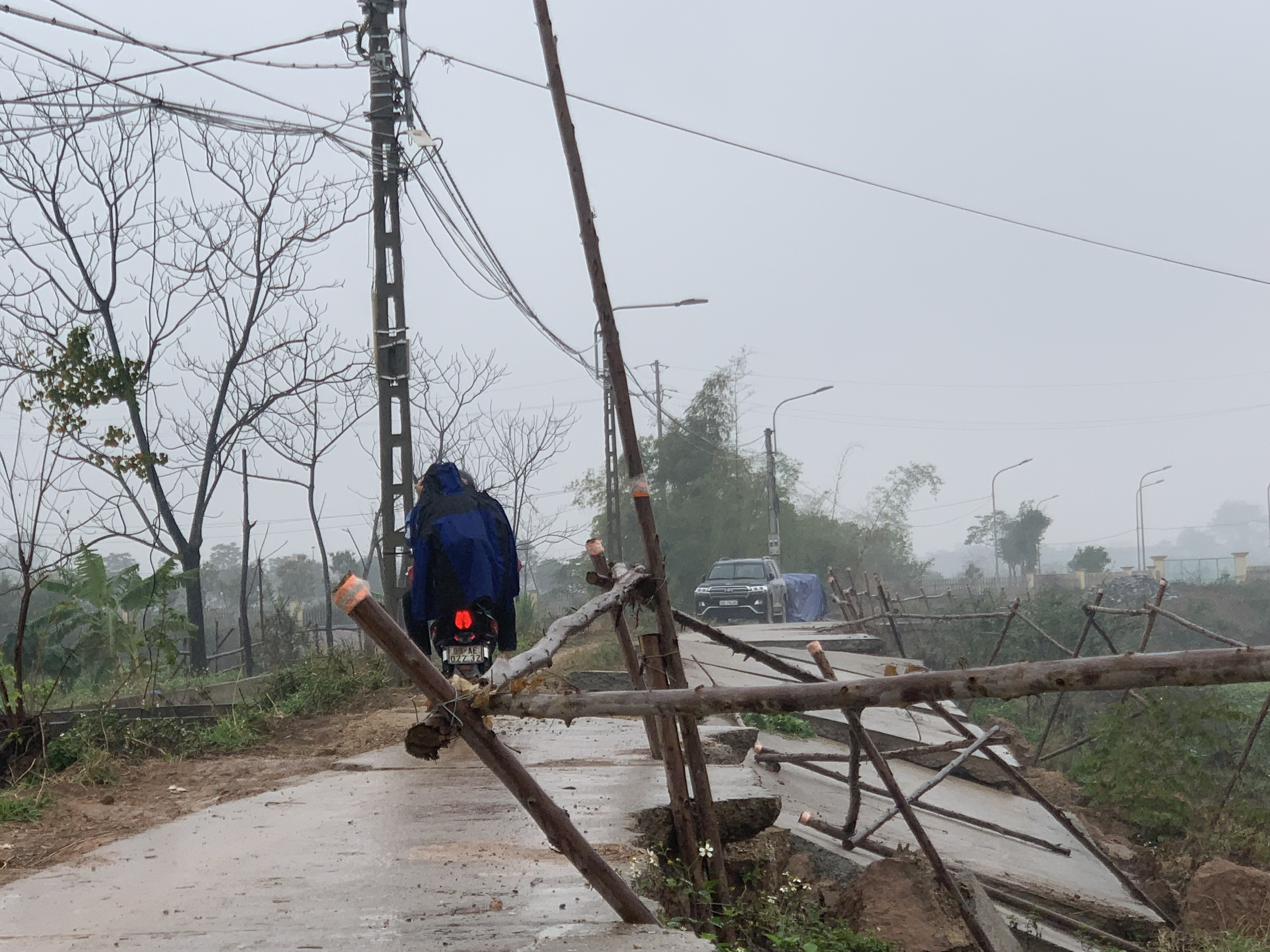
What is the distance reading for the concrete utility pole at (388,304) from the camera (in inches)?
438

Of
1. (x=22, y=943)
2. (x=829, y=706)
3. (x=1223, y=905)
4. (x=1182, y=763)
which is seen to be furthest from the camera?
(x=1182, y=763)

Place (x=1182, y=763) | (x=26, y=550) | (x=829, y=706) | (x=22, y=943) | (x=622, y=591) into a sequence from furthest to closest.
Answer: (x=1182, y=763)
(x=26, y=550)
(x=622, y=591)
(x=22, y=943)
(x=829, y=706)

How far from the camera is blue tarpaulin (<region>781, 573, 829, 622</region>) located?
31.4 metres

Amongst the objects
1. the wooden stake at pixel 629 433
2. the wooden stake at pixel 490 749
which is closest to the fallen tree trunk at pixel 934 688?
the wooden stake at pixel 490 749

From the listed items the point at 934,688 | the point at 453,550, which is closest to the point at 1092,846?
the point at 453,550

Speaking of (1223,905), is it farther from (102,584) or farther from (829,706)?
(102,584)

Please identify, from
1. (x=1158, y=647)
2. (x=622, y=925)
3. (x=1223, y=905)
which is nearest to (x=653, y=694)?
(x=622, y=925)

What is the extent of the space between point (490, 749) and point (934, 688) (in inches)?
50.0

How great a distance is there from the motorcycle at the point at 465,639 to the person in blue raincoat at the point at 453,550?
39 mm

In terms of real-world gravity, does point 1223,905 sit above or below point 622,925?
below

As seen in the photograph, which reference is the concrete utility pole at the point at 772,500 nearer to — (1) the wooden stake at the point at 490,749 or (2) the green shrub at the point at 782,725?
(2) the green shrub at the point at 782,725

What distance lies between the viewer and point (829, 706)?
2818mm

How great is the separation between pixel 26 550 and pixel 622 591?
Result: 4.34 m

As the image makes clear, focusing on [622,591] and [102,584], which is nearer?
[622,591]
